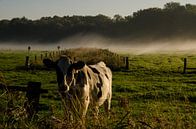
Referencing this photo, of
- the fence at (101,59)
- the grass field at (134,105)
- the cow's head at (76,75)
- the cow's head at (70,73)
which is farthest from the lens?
the fence at (101,59)

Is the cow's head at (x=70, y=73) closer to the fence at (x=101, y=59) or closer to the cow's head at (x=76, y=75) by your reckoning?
the cow's head at (x=76, y=75)

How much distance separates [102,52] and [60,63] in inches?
1814

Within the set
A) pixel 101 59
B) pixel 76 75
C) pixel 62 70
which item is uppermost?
pixel 62 70

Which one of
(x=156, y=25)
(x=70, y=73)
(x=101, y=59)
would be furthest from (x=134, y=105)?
(x=156, y=25)

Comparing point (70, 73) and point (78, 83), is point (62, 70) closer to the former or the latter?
point (70, 73)

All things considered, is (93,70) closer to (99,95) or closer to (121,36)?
(99,95)

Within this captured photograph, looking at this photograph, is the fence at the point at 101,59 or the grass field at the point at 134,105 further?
the fence at the point at 101,59

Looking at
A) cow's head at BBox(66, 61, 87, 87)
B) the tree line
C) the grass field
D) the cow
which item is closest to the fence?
the grass field

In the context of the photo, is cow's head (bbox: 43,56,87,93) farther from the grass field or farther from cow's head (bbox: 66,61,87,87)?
the grass field

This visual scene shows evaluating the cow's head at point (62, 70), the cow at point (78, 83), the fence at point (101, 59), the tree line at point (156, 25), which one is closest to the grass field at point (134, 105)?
the cow at point (78, 83)

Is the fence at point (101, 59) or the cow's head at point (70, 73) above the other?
the cow's head at point (70, 73)

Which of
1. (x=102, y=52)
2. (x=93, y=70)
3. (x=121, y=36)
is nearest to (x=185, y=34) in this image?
(x=121, y=36)

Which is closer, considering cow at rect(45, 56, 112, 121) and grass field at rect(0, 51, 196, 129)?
grass field at rect(0, 51, 196, 129)

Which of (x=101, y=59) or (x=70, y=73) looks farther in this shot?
(x=101, y=59)
